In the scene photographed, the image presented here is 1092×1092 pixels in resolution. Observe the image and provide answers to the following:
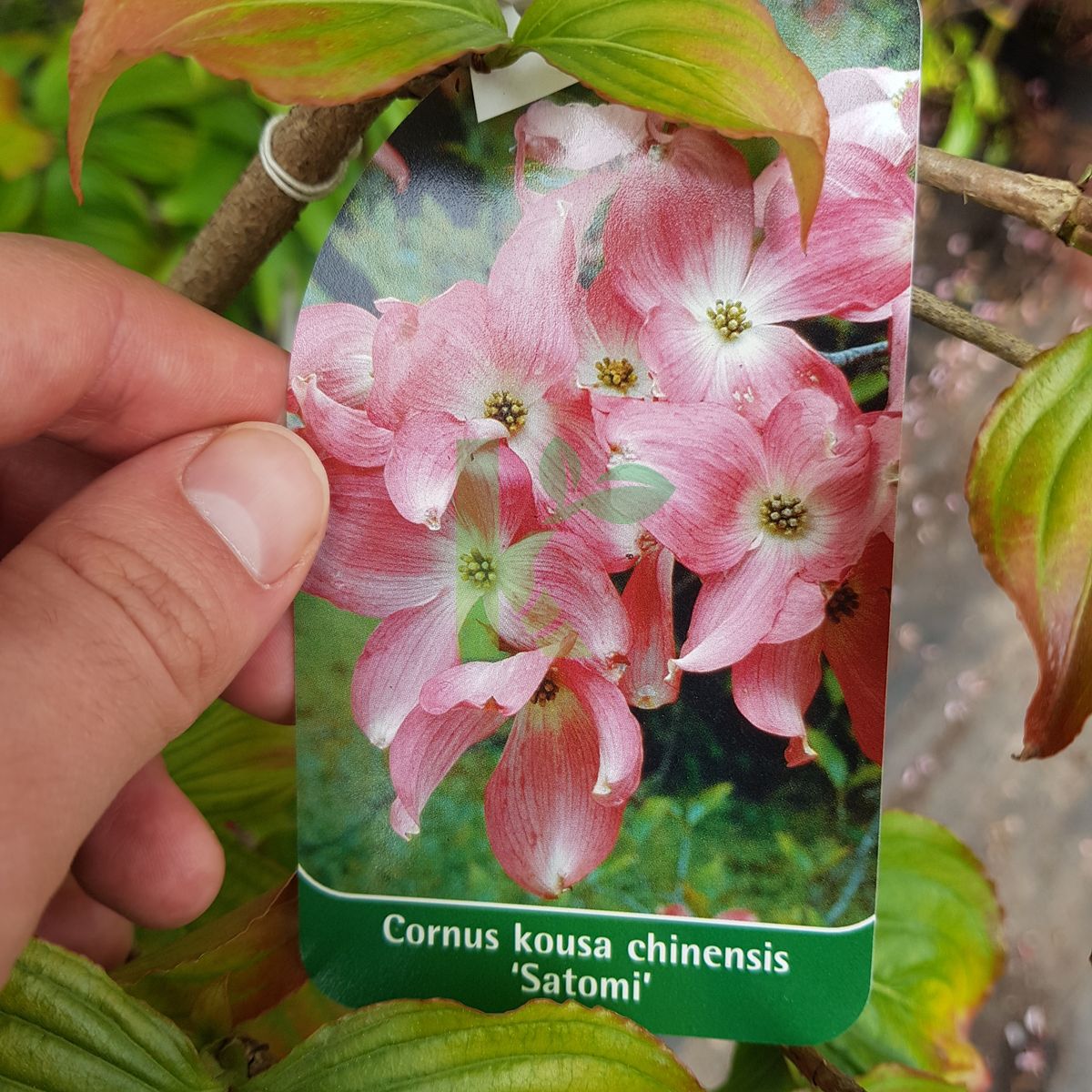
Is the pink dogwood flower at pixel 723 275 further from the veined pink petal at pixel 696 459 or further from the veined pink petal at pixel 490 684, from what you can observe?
the veined pink petal at pixel 490 684

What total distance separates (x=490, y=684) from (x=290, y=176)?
21cm

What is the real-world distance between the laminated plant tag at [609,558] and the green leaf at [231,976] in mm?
15

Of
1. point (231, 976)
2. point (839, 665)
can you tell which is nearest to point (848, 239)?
point (839, 665)

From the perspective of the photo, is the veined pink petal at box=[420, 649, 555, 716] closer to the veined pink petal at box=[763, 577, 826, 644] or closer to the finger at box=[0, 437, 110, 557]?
the veined pink petal at box=[763, 577, 826, 644]

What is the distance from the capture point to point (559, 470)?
33 cm

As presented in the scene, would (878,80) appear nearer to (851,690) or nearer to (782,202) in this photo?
(782,202)

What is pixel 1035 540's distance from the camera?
32 centimetres

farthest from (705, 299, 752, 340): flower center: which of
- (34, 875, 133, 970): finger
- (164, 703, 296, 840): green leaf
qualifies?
(34, 875, 133, 970): finger

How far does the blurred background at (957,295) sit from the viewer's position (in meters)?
0.33

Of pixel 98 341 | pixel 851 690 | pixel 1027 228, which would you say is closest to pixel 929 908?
pixel 851 690

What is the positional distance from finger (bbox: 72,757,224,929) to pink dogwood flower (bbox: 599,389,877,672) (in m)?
0.25

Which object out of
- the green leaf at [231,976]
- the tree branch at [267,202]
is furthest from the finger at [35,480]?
the green leaf at [231,976]

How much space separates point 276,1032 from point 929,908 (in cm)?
27

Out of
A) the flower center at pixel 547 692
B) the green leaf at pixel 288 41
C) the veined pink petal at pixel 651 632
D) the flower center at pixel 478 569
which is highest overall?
the green leaf at pixel 288 41
